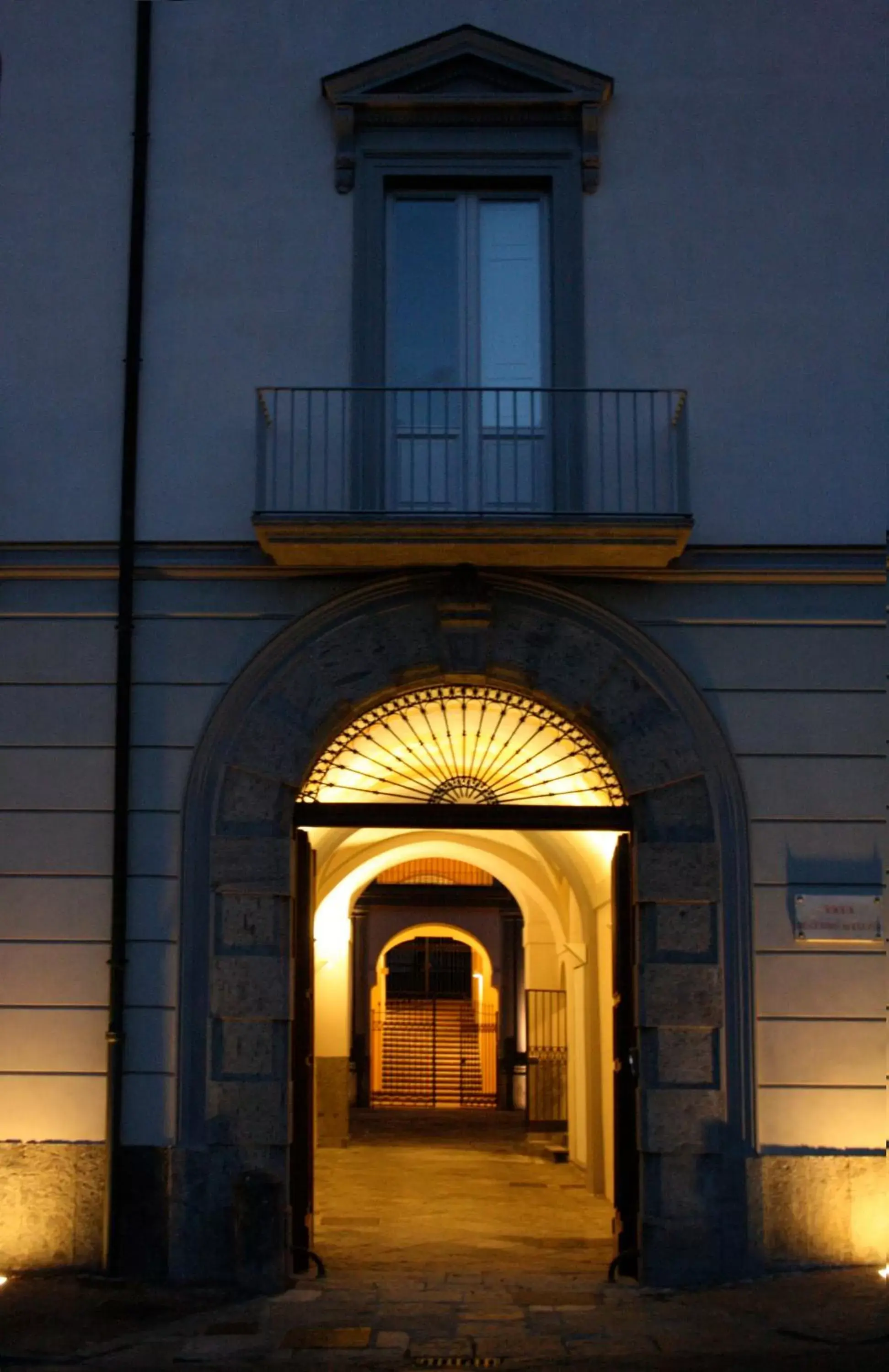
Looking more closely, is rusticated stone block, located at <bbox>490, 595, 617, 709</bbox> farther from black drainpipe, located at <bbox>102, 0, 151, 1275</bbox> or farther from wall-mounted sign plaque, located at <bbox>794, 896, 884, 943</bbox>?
black drainpipe, located at <bbox>102, 0, 151, 1275</bbox>

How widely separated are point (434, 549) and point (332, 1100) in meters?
9.52

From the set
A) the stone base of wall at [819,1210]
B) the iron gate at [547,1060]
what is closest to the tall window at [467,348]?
the stone base of wall at [819,1210]

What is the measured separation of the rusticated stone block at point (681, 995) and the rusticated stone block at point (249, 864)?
2.21 metres

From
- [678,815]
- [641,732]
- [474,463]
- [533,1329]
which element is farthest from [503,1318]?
[474,463]

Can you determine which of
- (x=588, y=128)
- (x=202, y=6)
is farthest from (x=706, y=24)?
(x=202, y=6)

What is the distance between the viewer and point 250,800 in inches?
373

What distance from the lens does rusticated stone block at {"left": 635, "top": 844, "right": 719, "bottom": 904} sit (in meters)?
9.34

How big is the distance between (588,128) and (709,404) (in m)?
1.95

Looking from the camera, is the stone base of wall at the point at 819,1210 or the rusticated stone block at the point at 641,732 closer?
the stone base of wall at the point at 819,1210

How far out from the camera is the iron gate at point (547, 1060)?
1895 centimetres

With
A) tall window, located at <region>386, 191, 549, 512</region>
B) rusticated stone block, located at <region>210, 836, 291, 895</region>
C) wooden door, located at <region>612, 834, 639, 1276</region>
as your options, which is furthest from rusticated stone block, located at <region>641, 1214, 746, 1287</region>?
tall window, located at <region>386, 191, 549, 512</region>

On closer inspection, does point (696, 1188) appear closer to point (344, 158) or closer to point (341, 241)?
point (341, 241)

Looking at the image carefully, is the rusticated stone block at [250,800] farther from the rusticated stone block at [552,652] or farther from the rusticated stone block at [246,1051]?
the rusticated stone block at [552,652]

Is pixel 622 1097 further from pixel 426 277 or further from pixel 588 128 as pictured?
pixel 588 128
